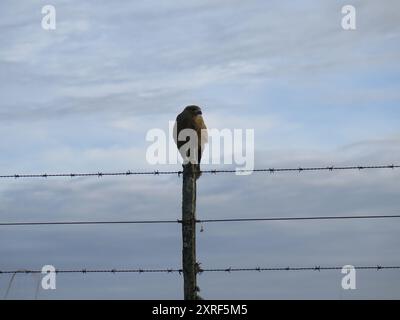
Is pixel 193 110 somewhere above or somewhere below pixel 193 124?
above

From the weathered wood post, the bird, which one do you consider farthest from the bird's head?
the weathered wood post

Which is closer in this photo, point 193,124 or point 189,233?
point 189,233

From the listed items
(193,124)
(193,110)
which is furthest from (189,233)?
(193,110)

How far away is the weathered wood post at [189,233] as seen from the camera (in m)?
9.48

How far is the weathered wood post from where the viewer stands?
9.48 metres

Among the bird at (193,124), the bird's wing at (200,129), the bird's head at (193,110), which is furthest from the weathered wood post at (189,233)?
the bird's head at (193,110)

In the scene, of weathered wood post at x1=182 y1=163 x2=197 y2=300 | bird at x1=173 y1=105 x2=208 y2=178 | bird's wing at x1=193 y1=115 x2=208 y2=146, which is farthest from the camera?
bird's wing at x1=193 y1=115 x2=208 y2=146

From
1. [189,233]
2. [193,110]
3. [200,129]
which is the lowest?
[189,233]

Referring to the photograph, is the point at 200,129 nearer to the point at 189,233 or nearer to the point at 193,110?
the point at 193,110

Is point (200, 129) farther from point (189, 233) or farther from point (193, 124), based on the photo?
point (189, 233)

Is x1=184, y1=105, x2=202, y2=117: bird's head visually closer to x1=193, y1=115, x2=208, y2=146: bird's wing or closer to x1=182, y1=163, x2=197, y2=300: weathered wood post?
x1=193, y1=115, x2=208, y2=146: bird's wing

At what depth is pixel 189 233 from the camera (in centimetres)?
959
